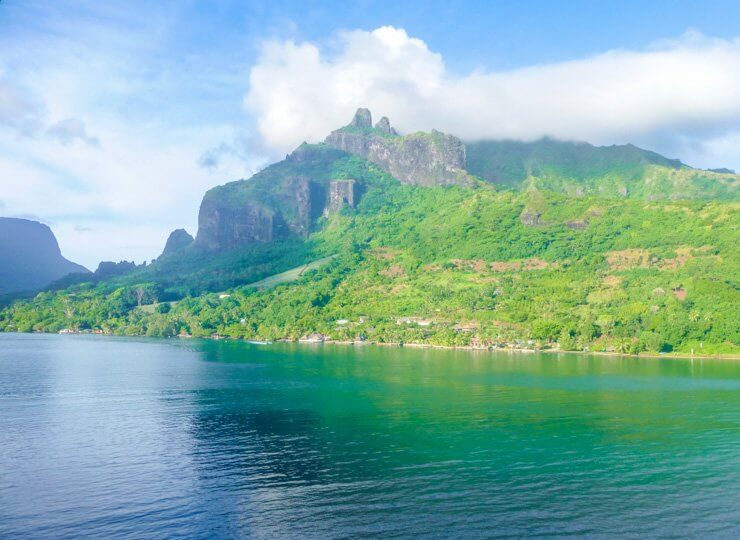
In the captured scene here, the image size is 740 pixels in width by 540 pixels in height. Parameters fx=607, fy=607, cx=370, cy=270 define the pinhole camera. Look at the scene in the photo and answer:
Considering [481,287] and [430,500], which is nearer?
[430,500]

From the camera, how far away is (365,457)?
43.2 m

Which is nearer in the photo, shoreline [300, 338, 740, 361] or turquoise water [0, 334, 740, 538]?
turquoise water [0, 334, 740, 538]

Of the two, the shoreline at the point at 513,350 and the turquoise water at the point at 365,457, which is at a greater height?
the shoreline at the point at 513,350

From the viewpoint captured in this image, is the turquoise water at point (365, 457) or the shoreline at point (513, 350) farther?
the shoreline at point (513, 350)

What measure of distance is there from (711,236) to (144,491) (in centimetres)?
18596

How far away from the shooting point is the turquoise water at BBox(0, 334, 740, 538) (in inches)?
1245

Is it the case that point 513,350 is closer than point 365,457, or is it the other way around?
point 365,457

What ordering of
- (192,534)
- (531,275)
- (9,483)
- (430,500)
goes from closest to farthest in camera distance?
(192,534) < (430,500) < (9,483) < (531,275)

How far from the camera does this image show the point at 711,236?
592 feet

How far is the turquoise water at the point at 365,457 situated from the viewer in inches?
1245

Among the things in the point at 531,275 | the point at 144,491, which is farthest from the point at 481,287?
the point at 144,491

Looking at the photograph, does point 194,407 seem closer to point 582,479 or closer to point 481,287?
point 582,479

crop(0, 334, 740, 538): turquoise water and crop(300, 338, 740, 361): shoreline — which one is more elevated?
crop(300, 338, 740, 361): shoreline

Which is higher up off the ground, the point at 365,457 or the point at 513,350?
the point at 513,350
